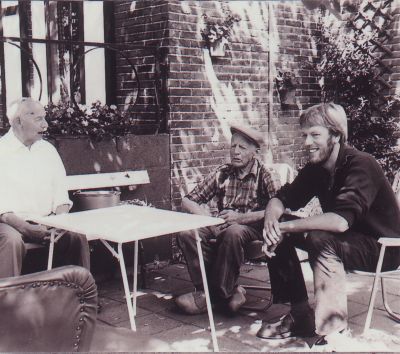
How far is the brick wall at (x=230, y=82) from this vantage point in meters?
5.84

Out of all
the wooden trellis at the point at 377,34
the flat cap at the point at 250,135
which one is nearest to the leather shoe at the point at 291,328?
the flat cap at the point at 250,135

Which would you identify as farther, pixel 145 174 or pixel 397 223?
pixel 145 174

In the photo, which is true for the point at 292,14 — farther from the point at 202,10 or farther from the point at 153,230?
the point at 153,230

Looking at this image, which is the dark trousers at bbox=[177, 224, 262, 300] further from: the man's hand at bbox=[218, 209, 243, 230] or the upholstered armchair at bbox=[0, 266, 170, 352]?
the upholstered armchair at bbox=[0, 266, 170, 352]

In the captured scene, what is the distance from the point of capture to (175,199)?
232 inches

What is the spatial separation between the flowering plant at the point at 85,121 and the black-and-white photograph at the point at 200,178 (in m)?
0.02

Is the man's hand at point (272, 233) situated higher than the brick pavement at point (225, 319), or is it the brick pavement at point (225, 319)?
the man's hand at point (272, 233)

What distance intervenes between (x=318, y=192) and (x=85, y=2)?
330cm

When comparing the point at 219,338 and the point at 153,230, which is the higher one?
the point at 153,230

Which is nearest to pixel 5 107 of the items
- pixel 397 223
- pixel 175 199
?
pixel 175 199

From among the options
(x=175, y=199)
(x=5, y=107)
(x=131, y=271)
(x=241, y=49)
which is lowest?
(x=131, y=271)

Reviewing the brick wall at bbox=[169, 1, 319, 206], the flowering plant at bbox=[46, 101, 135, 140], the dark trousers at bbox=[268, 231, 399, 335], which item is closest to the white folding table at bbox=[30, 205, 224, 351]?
the dark trousers at bbox=[268, 231, 399, 335]

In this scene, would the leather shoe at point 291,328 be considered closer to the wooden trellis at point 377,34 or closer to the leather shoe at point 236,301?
the leather shoe at point 236,301

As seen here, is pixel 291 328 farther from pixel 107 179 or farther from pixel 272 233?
pixel 107 179
